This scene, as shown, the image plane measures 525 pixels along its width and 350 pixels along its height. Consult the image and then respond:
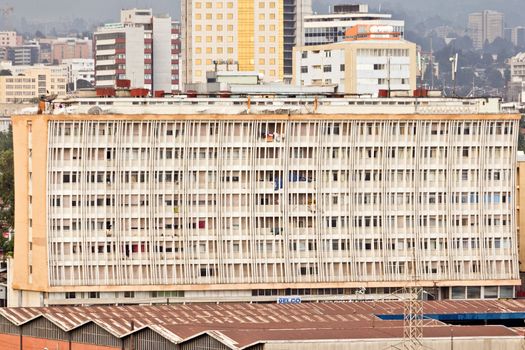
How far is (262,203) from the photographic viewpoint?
179 meters

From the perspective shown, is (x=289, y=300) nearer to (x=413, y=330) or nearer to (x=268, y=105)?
(x=268, y=105)

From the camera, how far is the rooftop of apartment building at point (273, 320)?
141625 mm

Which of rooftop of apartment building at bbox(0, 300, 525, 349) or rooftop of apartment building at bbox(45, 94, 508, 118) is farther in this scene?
rooftop of apartment building at bbox(45, 94, 508, 118)

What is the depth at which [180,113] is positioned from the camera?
179 meters

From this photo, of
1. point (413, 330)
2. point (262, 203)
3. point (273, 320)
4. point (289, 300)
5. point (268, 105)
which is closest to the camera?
point (413, 330)

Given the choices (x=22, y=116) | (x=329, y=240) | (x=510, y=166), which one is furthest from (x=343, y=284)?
(x=22, y=116)

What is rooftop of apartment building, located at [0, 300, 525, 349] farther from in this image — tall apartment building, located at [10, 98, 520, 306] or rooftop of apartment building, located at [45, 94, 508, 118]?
rooftop of apartment building, located at [45, 94, 508, 118]

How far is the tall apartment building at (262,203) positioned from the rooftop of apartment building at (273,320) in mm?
7347

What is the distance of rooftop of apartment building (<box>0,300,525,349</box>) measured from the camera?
141625 millimetres

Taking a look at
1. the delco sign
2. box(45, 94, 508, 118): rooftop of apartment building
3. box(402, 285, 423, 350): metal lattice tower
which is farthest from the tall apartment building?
box(402, 285, 423, 350): metal lattice tower

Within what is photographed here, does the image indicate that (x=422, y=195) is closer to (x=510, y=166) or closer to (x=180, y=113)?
(x=510, y=166)

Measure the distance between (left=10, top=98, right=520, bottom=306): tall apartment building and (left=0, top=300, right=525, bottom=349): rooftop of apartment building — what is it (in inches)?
289

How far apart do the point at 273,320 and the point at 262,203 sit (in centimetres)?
2462

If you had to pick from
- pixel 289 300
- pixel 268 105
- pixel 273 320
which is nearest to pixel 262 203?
pixel 289 300
